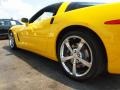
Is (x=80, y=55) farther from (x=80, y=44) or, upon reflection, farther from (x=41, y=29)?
(x=41, y=29)

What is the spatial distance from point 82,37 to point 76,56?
37 centimetres

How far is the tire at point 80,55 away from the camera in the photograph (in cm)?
381

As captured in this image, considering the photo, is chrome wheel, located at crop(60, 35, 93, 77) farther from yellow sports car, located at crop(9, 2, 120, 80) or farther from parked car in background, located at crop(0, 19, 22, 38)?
parked car in background, located at crop(0, 19, 22, 38)

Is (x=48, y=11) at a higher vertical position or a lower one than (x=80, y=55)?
higher

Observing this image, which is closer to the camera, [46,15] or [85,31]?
[85,31]

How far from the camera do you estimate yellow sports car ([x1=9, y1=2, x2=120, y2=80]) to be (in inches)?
142

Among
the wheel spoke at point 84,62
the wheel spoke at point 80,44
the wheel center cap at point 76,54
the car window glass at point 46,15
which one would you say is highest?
the car window glass at point 46,15

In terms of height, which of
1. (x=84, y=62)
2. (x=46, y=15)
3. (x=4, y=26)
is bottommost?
(x=84, y=62)

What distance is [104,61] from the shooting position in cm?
380

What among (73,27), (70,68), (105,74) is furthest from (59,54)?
(105,74)

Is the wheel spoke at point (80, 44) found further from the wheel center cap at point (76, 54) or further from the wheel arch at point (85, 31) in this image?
the wheel arch at point (85, 31)

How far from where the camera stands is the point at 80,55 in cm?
411

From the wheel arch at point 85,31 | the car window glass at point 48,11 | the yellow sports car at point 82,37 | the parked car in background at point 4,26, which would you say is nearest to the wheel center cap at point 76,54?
the yellow sports car at point 82,37

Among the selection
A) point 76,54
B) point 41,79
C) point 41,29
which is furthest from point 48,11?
point 41,79
